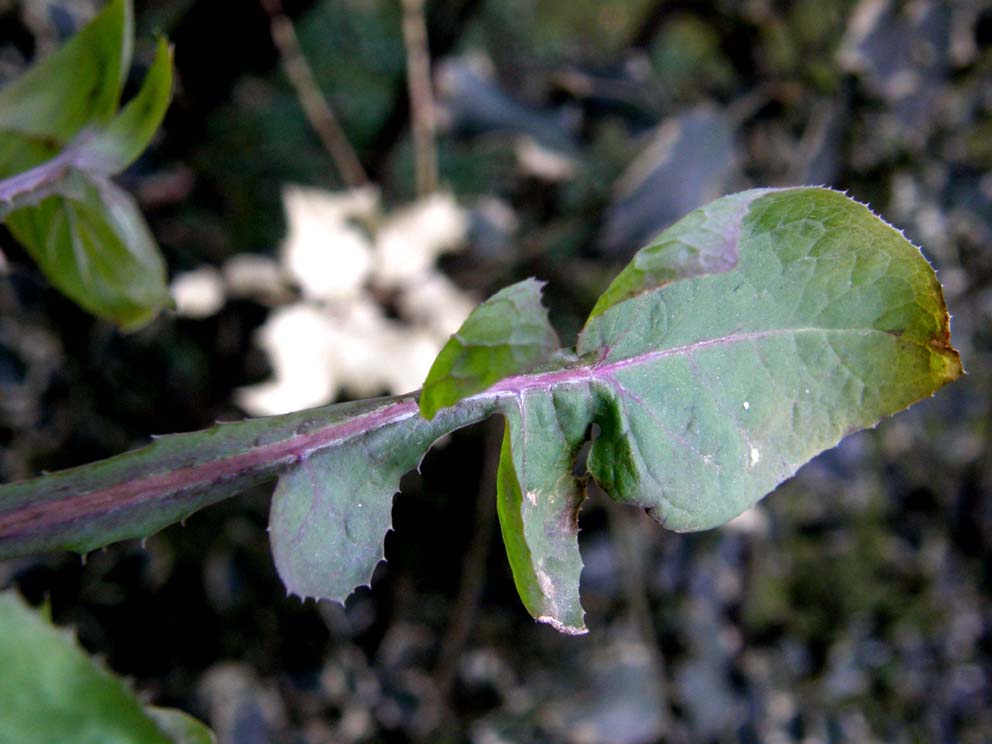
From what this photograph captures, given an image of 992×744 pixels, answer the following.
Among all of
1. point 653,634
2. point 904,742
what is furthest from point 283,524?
point 904,742

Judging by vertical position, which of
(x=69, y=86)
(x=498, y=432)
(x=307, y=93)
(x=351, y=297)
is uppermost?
(x=69, y=86)

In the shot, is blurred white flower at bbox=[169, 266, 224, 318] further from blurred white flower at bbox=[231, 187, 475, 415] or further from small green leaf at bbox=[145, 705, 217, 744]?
small green leaf at bbox=[145, 705, 217, 744]

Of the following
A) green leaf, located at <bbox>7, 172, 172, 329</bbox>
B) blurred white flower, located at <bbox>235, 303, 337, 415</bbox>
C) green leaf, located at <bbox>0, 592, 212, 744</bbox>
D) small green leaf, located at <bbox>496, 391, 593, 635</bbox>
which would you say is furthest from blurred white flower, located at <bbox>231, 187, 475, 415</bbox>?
green leaf, located at <bbox>0, 592, 212, 744</bbox>


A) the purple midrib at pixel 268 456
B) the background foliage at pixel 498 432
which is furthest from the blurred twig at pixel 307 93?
the purple midrib at pixel 268 456

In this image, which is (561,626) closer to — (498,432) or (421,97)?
(498,432)

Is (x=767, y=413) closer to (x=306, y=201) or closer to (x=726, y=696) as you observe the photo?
(x=306, y=201)

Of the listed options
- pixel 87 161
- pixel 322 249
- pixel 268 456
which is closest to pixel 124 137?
pixel 87 161

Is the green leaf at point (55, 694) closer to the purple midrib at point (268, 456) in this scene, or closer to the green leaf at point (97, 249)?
the purple midrib at point (268, 456)
